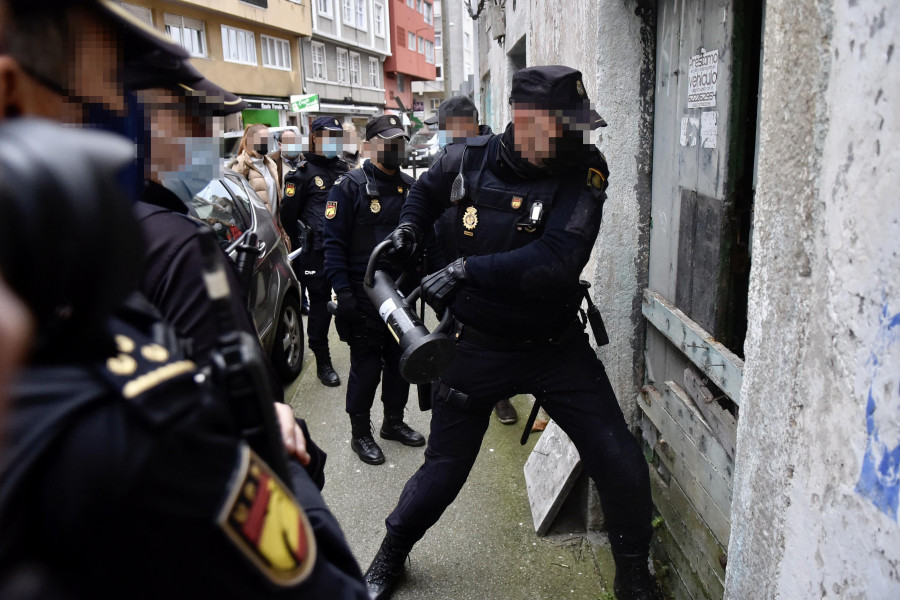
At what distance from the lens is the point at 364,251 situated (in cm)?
418

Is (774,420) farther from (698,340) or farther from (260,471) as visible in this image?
(260,471)

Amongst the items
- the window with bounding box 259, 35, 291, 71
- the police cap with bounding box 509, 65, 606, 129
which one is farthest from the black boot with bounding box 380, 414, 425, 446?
the window with bounding box 259, 35, 291, 71

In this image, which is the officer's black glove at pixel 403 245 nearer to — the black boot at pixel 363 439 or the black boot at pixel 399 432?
the black boot at pixel 363 439

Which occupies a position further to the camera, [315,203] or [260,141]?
[260,141]

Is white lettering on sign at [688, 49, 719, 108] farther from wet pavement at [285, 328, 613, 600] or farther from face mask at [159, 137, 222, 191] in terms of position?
wet pavement at [285, 328, 613, 600]

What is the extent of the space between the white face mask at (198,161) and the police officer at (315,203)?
3767mm

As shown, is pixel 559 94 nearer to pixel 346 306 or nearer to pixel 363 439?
pixel 346 306

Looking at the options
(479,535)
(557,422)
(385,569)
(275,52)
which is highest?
(275,52)

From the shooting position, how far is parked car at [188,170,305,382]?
191 inches


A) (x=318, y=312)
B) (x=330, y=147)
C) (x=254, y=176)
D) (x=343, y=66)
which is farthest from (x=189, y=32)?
(x=318, y=312)

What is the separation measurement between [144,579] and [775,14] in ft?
5.45

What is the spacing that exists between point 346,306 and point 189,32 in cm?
2054

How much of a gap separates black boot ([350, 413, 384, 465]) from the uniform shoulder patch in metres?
3.37

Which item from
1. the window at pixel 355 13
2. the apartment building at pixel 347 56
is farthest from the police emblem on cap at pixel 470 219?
the window at pixel 355 13
